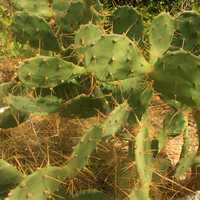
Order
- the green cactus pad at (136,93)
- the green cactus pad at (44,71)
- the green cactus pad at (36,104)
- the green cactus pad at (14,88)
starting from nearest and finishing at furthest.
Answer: the green cactus pad at (44,71) → the green cactus pad at (136,93) → the green cactus pad at (36,104) → the green cactus pad at (14,88)

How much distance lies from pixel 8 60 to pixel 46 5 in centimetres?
118

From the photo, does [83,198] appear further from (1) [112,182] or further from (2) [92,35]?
(2) [92,35]

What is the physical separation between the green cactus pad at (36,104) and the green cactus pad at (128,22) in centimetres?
55

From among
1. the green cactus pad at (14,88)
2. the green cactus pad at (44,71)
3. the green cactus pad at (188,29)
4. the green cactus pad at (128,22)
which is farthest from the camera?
the green cactus pad at (14,88)

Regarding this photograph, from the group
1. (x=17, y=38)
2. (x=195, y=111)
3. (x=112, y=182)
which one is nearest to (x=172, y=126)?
(x=195, y=111)

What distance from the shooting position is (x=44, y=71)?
299 cm

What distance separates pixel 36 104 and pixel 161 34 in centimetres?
75

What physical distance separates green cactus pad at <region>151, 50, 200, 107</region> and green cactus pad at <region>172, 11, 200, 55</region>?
18.9 inches

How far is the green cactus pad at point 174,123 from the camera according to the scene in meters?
3.36

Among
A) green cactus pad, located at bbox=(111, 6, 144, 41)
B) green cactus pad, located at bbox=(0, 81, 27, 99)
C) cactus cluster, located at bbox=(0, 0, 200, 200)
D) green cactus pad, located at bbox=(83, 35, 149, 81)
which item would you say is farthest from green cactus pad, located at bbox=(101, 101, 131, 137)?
green cactus pad, located at bbox=(0, 81, 27, 99)

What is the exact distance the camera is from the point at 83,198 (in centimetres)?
301

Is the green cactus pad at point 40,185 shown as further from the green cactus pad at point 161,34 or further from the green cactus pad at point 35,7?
the green cactus pad at point 35,7

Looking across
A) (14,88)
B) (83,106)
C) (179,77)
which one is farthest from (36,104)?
(179,77)

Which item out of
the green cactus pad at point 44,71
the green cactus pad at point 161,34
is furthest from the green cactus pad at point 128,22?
the green cactus pad at point 44,71
